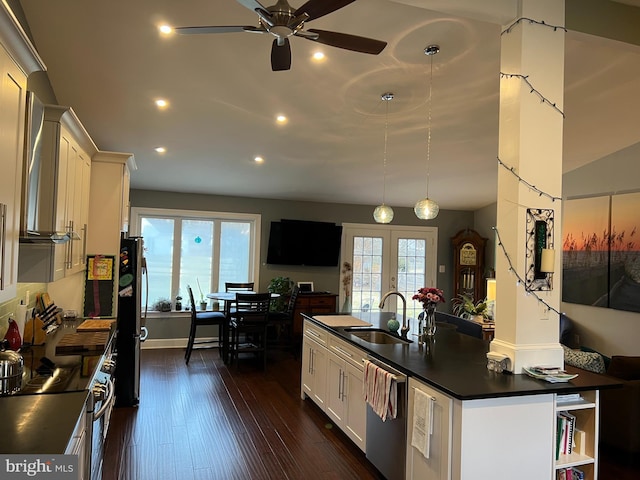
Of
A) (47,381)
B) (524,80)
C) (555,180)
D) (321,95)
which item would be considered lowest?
(47,381)

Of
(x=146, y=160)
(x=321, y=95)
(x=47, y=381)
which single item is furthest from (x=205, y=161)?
(x=47, y=381)

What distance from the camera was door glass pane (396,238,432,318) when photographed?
7.81 metres

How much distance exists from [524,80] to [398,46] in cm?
93

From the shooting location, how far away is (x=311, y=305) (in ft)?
22.1

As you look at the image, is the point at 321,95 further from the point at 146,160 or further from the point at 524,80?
the point at 146,160

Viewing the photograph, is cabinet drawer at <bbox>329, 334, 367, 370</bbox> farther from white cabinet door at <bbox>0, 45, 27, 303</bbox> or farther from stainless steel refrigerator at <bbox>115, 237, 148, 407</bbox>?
white cabinet door at <bbox>0, 45, 27, 303</bbox>

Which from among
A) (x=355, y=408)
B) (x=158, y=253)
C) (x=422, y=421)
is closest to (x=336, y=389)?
(x=355, y=408)

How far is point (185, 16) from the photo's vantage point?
277cm

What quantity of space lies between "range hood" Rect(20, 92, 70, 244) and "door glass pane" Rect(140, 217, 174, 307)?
4.16m

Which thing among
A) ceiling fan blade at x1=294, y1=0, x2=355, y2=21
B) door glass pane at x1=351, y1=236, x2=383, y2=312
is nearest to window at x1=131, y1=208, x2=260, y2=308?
door glass pane at x1=351, y1=236, x2=383, y2=312

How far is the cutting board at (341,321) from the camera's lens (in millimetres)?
3922

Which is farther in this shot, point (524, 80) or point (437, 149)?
point (437, 149)

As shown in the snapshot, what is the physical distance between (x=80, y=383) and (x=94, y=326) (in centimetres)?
139

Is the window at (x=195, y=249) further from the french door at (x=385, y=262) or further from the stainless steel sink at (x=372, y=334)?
the stainless steel sink at (x=372, y=334)
